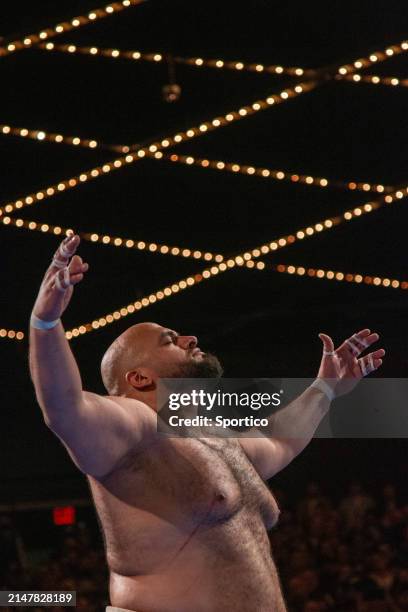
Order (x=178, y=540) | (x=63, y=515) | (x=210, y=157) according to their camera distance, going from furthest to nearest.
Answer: (x=63, y=515) → (x=210, y=157) → (x=178, y=540)

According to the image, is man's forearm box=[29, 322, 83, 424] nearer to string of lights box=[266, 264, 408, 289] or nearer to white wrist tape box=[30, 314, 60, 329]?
white wrist tape box=[30, 314, 60, 329]

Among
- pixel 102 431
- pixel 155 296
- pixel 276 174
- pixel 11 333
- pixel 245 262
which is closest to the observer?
pixel 102 431

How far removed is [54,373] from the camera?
1.88m

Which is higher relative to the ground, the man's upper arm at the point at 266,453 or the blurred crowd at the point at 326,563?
the man's upper arm at the point at 266,453

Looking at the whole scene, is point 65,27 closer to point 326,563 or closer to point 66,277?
point 66,277

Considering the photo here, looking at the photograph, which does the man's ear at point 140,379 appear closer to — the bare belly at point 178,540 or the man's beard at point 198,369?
the man's beard at point 198,369

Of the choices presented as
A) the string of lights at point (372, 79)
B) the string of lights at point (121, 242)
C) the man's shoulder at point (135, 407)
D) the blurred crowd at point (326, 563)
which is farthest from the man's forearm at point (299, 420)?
the string of lights at point (121, 242)

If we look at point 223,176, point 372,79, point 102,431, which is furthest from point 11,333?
point 102,431

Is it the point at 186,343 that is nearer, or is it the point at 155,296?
the point at 186,343

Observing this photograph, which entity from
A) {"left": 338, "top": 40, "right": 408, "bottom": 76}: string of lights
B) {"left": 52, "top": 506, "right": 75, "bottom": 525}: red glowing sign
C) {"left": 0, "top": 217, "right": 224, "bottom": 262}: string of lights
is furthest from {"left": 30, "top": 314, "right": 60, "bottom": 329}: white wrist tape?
{"left": 52, "top": 506, "right": 75, "bottom": 525}: red glowing sign

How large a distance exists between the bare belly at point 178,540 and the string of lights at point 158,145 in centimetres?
330

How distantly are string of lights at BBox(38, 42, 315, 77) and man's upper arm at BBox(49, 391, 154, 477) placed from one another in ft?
9.75

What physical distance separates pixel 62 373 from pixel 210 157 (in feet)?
13.3

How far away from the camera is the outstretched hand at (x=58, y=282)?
186 centimetres
